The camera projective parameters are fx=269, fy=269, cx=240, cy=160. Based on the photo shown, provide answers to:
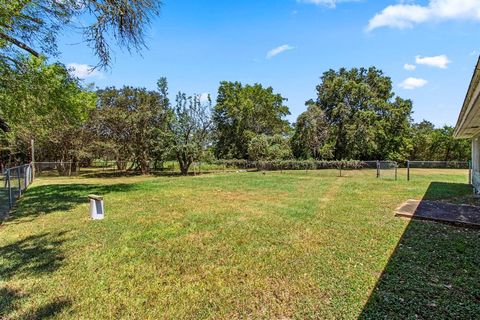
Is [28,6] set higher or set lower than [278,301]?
higher

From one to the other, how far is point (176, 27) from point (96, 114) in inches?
710

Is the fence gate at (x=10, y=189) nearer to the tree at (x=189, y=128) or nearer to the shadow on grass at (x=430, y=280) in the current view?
the shadow on grass at (x=430, y=280)

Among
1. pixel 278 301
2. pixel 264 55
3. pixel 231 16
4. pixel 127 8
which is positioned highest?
→ pixel 264 55

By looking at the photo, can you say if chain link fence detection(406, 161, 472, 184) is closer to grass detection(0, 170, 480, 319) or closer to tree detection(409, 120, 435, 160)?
grass detection(0, 170, 480, 319)

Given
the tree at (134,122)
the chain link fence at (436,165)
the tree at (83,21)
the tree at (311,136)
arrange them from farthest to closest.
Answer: the tree at (311,136) → the tree at (134,122) → the chain link fence at (436,165) → the tree at (83,21)

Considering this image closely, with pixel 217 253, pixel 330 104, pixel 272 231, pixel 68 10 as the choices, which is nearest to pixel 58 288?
pixel 217 253

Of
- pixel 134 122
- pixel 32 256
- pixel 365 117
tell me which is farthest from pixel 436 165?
pixel 134 122

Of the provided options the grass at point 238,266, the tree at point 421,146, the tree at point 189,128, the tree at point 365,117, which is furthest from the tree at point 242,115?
the grass at point 238,266

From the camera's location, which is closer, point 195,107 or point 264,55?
point 264,55

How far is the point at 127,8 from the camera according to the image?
6473 millimetres

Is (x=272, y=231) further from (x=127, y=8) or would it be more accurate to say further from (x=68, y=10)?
(x=68, y=10)

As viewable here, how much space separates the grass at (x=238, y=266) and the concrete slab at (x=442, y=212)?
13.4 inches

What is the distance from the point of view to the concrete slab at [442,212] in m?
5.28

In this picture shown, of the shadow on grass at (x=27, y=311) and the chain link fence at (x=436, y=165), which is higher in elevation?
the chain link fence at (x=436, y=165)
